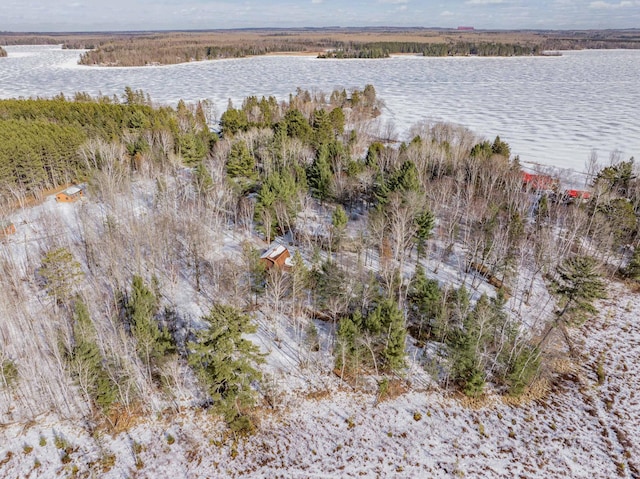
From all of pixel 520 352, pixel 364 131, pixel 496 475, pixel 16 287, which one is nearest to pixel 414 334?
pixel 520 352

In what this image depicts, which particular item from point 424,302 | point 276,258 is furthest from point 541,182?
point 276,258

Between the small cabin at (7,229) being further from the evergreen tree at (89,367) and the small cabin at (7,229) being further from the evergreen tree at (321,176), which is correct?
the evergreen tree at (321,176)

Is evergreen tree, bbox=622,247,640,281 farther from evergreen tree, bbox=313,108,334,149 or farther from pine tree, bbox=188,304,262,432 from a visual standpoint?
evergreen tree, bbox=313,108,334,149

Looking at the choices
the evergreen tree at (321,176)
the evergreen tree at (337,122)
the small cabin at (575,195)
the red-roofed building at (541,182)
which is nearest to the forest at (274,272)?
the evergreen tree at (321,176)

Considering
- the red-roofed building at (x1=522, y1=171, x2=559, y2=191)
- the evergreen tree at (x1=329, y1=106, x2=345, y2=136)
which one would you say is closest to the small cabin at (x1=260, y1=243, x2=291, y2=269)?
the red-roofed building at (x1=522, y1=171, x2=559, y2=191)

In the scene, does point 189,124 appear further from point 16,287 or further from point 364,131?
point 16,287

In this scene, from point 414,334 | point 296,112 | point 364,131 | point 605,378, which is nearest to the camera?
point 605,378

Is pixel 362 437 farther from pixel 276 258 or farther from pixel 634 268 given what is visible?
pixel 634 268
